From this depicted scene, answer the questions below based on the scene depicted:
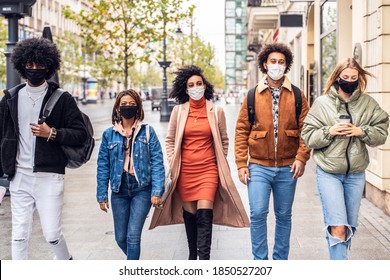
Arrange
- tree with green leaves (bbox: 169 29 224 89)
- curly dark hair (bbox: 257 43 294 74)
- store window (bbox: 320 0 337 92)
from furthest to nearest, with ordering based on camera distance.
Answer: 1. tree with green leaves (bbox: 169 29 224 89)
2. store window (bbox: 320 0 337 92)
3. curly dark hair (bbox: 257 43 294 74)

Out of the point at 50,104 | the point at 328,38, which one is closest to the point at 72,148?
the point at 50,104

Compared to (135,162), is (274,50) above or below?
above

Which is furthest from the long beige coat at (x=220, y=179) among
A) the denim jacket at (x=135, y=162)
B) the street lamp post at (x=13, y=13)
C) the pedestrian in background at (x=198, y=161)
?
the street lamp post at (x=13, y=13)

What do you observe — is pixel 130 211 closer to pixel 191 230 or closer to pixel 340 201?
pixel 191 230

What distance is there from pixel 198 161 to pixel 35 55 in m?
1.61

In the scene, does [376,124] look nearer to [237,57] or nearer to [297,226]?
[297,226]

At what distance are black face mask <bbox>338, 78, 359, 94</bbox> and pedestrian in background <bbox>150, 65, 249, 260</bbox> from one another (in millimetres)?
1175

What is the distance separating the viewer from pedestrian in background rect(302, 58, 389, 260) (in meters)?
4.85

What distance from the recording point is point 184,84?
19.1 feet

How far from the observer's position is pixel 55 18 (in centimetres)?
7444

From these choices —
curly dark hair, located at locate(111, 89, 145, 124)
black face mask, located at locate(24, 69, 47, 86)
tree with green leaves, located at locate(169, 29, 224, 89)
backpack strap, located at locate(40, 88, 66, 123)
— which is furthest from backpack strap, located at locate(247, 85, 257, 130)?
tree with green leaves, located at locate(169, 29, 224, 89)

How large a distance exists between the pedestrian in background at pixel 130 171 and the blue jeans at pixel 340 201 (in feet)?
4.15

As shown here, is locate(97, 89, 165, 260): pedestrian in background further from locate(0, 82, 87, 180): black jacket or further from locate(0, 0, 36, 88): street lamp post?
locate(0, 0, 36, 88): street lamp post

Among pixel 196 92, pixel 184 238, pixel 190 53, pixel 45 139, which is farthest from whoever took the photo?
pixel 190 53
